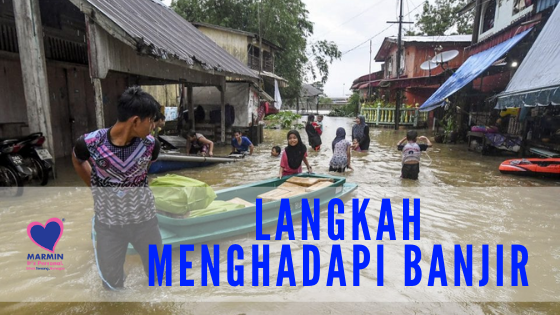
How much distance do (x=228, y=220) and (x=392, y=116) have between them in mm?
19965

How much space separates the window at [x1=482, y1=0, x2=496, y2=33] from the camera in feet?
45.7

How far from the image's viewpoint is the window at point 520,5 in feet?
35.2

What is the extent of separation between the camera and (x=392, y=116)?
21891 millimetres

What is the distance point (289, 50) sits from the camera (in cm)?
2792

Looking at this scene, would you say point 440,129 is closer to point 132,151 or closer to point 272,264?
point 272,264

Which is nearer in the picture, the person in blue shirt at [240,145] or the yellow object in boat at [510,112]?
the person in blue shirt at [240,145]

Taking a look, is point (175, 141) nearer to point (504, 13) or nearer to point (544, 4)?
point (544, 4)

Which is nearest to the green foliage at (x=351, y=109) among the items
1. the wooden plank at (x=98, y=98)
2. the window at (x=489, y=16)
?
the window at (x=489, y=16)

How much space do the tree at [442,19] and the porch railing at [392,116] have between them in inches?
451

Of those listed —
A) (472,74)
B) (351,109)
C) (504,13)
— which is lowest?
(351,109)

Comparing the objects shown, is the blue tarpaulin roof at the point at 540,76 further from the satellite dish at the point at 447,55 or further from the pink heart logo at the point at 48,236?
the pink heart logo at the point at 48,236

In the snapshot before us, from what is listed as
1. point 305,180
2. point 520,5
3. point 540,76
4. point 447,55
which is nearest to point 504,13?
point 520,5

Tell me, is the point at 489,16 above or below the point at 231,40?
below

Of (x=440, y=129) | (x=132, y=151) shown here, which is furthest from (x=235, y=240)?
(x=440, y=129)
